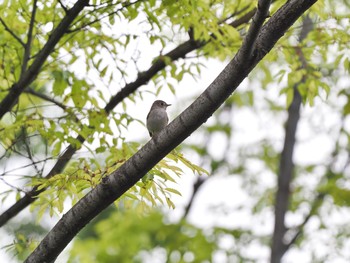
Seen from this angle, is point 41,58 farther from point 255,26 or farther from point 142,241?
point 142,241

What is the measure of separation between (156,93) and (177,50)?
52cm

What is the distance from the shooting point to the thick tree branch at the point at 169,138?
2826mm

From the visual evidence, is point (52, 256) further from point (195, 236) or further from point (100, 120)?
point (195, 236)

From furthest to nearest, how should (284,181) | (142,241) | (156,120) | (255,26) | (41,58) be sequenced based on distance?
(284,181), (142,241), (156,120), (41,58), (255,26)

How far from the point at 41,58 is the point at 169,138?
5.87ft

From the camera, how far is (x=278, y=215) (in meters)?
8.61

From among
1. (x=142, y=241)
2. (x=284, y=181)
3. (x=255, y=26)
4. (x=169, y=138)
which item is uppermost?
(x=284, y=181)

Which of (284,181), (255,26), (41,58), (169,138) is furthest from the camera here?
(284,181)

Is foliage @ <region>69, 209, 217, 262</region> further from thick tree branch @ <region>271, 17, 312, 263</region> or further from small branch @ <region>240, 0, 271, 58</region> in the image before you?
small branch @ <region>240, 0, 271, 58</region>

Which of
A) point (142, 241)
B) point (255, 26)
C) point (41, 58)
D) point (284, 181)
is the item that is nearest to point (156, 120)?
point (41, 58)

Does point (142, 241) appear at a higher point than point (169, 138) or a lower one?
higher

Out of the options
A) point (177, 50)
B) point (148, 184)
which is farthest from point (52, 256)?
point (177, 50)

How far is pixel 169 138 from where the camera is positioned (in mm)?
3012

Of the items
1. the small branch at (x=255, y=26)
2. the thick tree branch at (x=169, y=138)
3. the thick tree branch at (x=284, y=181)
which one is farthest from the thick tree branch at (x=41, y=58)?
the thick tree branch at (x=284, y=181)
